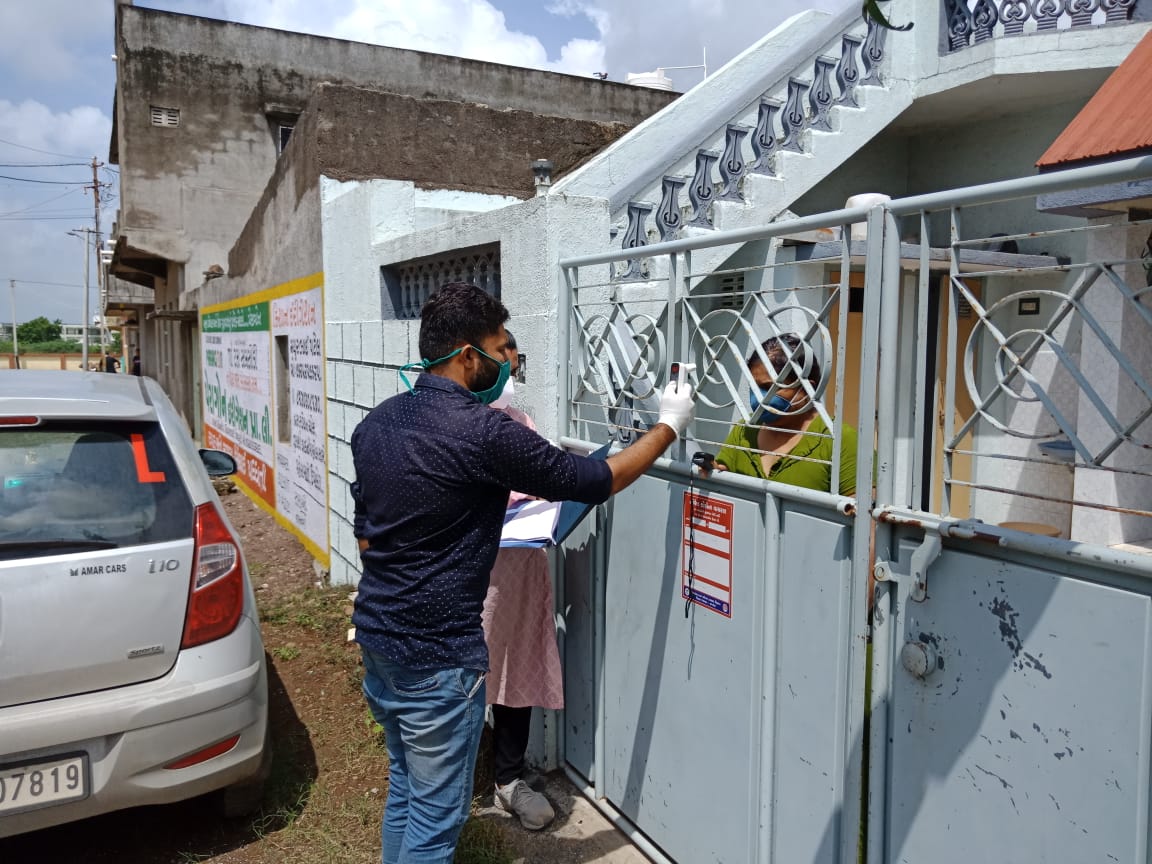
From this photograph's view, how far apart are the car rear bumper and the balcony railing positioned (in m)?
5.75

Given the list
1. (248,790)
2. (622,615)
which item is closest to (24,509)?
(248,790)

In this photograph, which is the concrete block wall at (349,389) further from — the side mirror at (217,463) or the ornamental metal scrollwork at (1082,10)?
the ornamental metal scrollwork at (1082,10)

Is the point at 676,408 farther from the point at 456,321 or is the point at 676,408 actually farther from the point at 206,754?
the point at 206,754

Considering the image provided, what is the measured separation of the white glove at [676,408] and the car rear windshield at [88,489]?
174 cm

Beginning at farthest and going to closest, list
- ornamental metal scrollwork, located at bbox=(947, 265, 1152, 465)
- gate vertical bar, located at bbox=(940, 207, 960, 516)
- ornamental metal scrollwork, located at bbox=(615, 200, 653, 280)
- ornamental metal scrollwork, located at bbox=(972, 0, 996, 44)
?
ornamental metal scrollwork, located at bbox=(972, 0, 996, 44), ornamental metal scrollwork, located at bbox=(615, 200, 653, 280), gate vertical bar, located at bbox=(940, 207, 960, 516), ornamental metal scrollwork, located at bbox=(947, 265, 1152, 465)

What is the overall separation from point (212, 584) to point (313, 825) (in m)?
1.09

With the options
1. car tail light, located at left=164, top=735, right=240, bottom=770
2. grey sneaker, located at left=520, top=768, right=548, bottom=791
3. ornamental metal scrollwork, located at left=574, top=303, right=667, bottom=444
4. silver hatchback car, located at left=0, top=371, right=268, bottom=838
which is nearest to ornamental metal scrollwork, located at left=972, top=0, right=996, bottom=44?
ornamental metal scrollwork, located at left=574, top=303, right=667, bottom=444

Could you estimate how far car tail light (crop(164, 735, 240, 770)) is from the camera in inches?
118

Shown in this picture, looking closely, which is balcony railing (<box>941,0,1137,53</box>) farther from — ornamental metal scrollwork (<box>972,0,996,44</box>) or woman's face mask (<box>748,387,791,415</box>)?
woman's face mask (<box>748,387,791,415</box>)

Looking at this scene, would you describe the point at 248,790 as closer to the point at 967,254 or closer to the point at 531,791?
the point at 531,791

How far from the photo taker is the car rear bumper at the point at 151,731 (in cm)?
278

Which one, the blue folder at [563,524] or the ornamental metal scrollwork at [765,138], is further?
the ornamental metal scrollwork at [765,138]

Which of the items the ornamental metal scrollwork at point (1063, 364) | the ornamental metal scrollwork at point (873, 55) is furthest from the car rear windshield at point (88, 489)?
the ornamental metal scrollwork at point (873, 55)

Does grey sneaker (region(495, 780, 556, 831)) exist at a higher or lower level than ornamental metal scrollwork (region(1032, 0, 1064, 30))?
lower
